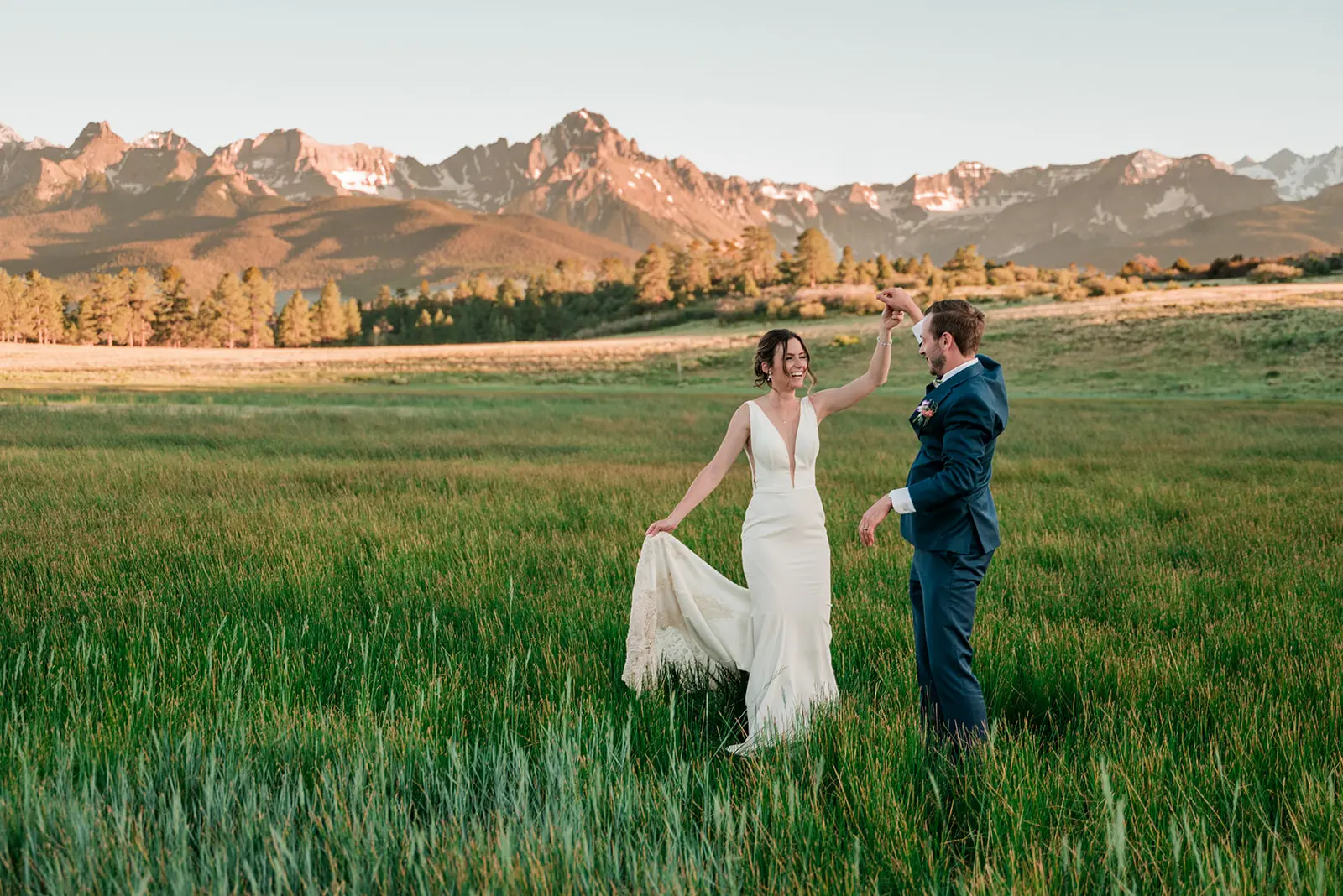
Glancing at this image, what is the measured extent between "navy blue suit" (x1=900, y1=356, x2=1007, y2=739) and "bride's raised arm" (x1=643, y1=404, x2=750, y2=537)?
37.1 inches

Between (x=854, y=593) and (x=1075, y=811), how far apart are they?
387cm

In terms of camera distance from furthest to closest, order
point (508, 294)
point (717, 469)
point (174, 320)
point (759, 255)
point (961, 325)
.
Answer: point (508, 294) < point (759, 255) < point (174, 320) < point (717, 469) < point (961, 325)

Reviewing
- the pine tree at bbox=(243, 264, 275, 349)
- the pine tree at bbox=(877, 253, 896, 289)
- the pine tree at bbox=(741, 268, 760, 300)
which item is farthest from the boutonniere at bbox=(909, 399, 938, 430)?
the pine tree at bbox=(243, 264, 275, 349)

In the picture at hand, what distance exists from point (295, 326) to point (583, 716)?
470 ft

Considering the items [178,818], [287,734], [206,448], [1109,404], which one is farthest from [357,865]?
[1109,404]

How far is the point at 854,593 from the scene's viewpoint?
288 inches

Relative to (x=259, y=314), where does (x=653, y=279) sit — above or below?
above

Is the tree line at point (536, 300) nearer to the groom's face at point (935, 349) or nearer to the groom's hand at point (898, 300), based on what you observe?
the groom's hand at point (898, 300)

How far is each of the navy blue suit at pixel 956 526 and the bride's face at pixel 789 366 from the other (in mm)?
703

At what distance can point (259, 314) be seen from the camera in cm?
13850

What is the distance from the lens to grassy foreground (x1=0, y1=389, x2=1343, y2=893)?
116 inches

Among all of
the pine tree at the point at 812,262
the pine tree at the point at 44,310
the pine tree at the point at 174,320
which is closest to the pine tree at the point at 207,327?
the pine tree at the point at 174,320

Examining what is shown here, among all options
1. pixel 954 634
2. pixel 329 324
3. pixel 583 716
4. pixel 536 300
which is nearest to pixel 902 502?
pixel 954 634

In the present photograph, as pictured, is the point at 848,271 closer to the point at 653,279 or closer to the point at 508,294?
the point at 653,279
